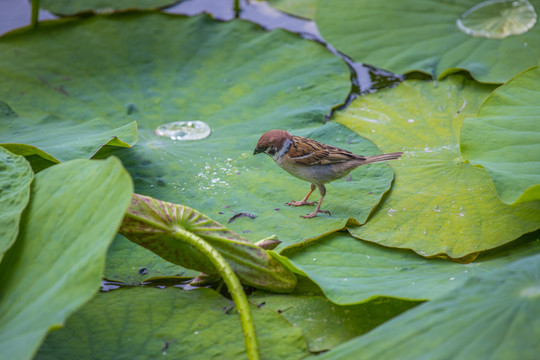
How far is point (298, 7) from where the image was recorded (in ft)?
18.5

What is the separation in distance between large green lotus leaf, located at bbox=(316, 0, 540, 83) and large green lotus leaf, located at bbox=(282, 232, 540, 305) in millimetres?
2080

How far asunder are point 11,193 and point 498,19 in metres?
4.37

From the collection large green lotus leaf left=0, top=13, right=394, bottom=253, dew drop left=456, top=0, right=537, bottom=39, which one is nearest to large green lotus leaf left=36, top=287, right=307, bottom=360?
large green lotus leaf left=0, top=13, right=394, bottom=253

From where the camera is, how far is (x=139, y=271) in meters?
2.88

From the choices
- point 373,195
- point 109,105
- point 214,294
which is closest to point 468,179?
point 373,195

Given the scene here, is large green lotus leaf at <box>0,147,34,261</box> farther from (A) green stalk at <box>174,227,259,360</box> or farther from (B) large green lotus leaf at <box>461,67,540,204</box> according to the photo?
(B) large green lotus leaf at <box>461,67,540,204</box>

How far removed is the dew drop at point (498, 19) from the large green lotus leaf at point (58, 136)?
331 cm

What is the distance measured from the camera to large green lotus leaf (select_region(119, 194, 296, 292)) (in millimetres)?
2531

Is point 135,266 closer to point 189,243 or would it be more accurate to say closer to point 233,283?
point 189,243

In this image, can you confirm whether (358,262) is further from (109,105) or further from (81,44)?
(81,44)

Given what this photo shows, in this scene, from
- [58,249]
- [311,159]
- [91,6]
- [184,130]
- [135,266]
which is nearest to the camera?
[58,249]

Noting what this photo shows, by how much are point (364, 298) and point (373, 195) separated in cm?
119

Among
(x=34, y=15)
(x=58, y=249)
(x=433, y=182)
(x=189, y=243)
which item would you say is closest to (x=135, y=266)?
(x=189, y=243)

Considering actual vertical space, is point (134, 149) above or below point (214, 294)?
above
